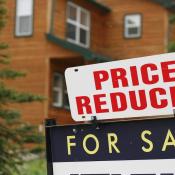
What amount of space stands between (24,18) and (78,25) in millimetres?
3142

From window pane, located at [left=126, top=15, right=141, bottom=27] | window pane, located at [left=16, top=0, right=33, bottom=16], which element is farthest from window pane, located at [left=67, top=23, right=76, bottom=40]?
window pane, located at [left=126, top=15, right=141, bottom=27]

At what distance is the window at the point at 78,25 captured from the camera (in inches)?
1097

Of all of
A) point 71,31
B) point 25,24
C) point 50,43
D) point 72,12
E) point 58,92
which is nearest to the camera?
point 50,43

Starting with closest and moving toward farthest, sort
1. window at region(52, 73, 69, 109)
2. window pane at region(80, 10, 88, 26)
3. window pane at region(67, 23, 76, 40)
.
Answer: window at region(52, 73, 69, 109) < window pane at region(67, 23, 76, 40) < window pane at region(80, 10, 88, 26)

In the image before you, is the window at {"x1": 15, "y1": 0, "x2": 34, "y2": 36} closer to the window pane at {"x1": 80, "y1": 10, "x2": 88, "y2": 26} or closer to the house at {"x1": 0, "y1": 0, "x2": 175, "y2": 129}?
the house at {"x1": 0, "y1": 0, "x2": 175, "y2": 129}

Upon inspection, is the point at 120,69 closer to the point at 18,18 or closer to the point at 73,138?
the point at 73,138

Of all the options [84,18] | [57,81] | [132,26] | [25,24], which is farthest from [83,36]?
[25,24]

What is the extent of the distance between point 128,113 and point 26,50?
23.9m

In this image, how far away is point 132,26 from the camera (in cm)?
3112

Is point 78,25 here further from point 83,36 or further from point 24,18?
point 24,18

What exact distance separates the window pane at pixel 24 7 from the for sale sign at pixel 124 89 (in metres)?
23.6

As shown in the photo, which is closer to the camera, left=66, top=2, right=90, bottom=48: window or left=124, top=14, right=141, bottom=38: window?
left=66, top=2, right=90, bottom=48: window

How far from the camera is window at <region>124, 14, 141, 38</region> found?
31.1 metres

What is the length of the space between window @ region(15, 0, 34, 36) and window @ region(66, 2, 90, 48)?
78.4 inches
